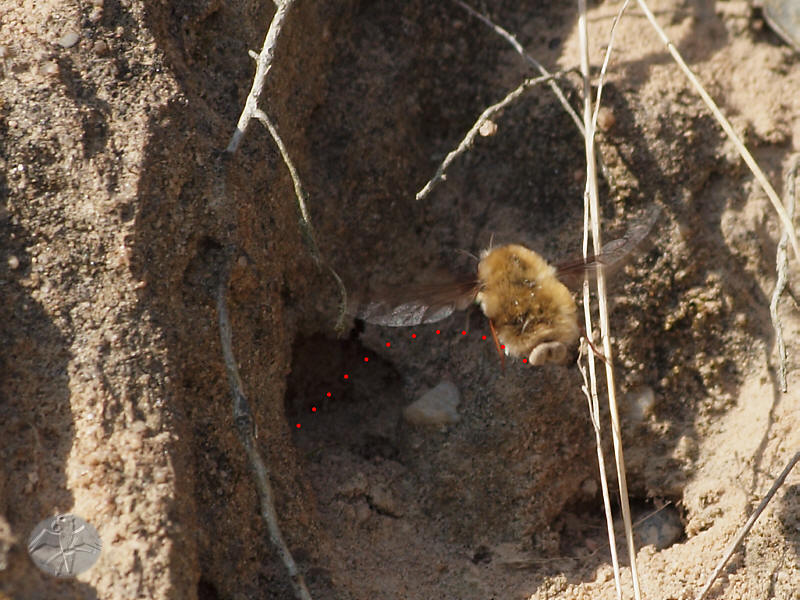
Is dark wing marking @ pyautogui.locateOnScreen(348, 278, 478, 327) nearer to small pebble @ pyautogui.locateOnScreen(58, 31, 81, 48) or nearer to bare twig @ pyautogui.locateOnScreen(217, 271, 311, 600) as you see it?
bare twig @ pyautogui.locateOnScreen(217, 271, 311, 600)

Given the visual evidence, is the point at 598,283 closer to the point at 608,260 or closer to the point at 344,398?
the point at 608,260

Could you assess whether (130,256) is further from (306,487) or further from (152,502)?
(306,487)

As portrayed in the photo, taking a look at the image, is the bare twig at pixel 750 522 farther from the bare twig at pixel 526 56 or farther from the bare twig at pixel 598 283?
the bare twig at pixel 526 56

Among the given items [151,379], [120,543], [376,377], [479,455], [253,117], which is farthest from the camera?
[376,377]

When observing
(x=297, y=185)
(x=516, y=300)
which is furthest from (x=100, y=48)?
(x=516, y=300)

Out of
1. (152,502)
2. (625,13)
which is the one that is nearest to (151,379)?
(152,502)

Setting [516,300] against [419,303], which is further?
[419,303]
